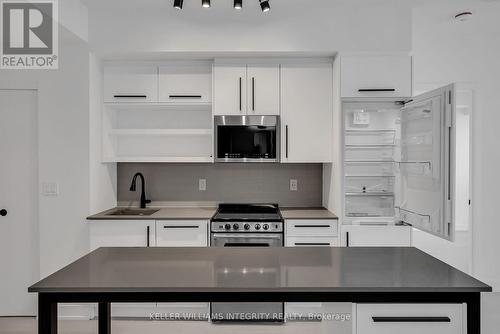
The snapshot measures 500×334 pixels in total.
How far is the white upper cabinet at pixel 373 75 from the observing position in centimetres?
317

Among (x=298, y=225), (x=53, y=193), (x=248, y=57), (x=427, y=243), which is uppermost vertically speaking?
(x=248, y=57)

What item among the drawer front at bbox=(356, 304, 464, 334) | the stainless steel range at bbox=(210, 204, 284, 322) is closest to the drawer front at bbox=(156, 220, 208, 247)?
the stainless steel range at bbox=(210, 204, 284, 322)

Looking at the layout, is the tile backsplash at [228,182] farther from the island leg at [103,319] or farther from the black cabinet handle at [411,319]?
the black cabinet handle at [411,319]

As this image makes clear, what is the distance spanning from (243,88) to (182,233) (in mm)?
1463

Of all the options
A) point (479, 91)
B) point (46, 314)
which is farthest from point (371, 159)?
point (46, 314)

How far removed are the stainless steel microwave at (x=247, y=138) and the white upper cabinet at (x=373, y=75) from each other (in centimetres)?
73

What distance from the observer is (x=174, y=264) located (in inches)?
66.7

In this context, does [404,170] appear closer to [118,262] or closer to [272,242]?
[272,242]

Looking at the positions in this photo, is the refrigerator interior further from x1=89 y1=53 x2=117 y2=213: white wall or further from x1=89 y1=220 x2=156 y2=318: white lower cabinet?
x1=89 y1=53 x2=117 y2=213: white wall

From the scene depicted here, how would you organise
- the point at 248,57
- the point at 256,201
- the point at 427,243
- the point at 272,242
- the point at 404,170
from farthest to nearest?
the point at 427,243
the point at 256,201
the point at 248,57
the point at 272,242
the point at 404,170

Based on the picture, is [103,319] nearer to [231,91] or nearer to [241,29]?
[231,91]

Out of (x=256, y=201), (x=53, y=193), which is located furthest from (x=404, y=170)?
(x=53, y=193)

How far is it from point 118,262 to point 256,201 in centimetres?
224

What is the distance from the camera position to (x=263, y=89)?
11.1 ft
